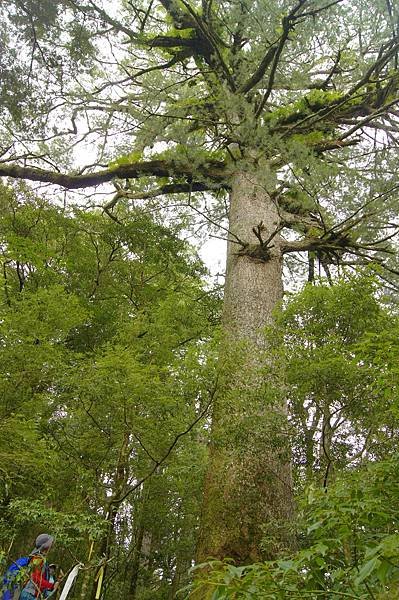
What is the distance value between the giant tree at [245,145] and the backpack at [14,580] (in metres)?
1.25

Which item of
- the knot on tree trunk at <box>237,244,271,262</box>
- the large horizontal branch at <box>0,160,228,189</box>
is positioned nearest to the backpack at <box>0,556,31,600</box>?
the knot on tree trunk at <box>237,244,271,262</box>

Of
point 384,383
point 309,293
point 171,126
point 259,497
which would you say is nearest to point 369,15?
point 171,126

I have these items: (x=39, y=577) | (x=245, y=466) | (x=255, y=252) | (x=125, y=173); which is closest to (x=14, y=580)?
(x=39, y=577)

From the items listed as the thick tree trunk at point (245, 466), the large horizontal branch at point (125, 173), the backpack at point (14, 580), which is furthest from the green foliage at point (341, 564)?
the large horizontal branch at point (125, 173)

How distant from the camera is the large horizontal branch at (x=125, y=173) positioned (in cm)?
638

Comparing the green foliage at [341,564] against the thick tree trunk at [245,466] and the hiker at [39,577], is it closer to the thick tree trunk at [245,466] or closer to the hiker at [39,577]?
the thick tree trunk at [245,466]

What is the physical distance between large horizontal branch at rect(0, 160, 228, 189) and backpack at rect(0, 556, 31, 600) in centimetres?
446

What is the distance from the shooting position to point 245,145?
5.82m

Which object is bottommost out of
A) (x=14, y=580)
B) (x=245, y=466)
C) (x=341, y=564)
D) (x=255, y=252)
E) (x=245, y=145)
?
(x=14, y=580)

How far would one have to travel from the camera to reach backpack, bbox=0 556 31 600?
119 inches

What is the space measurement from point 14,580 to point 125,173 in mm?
5114

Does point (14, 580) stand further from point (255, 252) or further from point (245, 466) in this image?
point (255, 252)

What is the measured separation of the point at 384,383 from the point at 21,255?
20.0 feet

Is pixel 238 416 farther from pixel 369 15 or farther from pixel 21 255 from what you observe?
pixel 21 255
